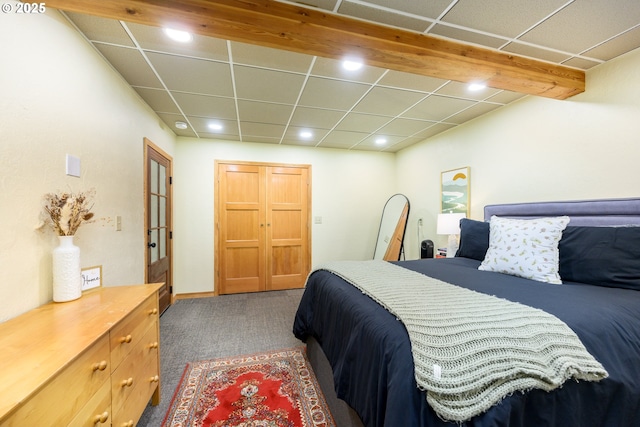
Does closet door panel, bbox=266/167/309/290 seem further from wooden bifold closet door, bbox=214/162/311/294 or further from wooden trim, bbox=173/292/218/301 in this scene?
wooden trim, bbox=173/292/218/301

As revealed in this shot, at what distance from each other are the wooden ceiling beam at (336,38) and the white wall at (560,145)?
233 mm

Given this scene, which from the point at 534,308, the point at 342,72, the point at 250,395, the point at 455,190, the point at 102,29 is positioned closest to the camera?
the point at 534,308

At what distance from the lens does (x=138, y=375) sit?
134cm

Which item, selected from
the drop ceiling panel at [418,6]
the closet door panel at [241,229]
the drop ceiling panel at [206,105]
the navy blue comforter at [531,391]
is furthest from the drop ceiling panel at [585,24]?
the closet door panel at [241,229]

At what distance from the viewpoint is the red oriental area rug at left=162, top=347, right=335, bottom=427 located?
149 cm

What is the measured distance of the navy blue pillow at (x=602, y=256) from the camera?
1525 mm

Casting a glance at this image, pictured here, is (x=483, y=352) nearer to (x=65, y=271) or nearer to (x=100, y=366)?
(x=100, y=366)

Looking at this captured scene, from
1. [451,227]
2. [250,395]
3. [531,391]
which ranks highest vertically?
[451,227]

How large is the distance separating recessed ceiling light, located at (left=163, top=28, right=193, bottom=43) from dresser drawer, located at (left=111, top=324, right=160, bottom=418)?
6.11ft

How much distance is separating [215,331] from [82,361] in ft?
6.07

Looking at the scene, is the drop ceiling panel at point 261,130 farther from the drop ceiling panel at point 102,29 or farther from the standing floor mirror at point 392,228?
the standing floor mirror at point 392,228

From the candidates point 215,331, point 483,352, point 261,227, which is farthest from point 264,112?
point 483,352

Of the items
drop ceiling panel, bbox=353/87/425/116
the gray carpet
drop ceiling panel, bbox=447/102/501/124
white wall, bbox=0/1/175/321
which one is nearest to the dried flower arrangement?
white wall, bbox=0/1/175/321

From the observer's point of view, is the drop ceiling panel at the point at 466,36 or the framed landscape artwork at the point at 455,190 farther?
the framed landscape artwork at the point at 455,190
